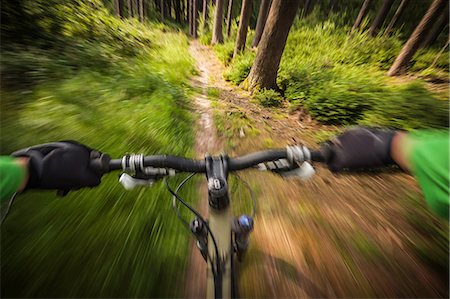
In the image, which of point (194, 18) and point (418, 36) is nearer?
point (418, 36)

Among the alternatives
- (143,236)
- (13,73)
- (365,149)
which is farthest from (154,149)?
(365,149)

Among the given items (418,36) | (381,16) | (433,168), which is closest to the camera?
(433,168)

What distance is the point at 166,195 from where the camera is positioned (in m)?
3.15

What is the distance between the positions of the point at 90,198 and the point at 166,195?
3.11 ft

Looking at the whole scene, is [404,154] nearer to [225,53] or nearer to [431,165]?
[431,165]

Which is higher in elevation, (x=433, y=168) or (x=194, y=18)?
(x=194, y=18)

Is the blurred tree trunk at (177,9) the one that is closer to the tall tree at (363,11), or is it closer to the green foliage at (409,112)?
the tall tree at (363,11)

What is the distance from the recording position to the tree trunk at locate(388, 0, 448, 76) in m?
9.16

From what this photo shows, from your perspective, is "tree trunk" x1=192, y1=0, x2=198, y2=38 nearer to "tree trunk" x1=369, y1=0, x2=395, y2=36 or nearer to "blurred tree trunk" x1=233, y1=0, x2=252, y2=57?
"blurred tree trunk" x1=233, y1=0, x2=252, y2=57

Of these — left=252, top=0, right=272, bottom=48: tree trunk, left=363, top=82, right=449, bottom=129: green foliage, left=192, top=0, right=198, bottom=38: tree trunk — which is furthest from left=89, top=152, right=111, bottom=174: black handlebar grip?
left=192, top=0, right=198, bottom=38: tree trunk

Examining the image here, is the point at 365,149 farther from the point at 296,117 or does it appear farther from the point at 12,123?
the point at 296,117

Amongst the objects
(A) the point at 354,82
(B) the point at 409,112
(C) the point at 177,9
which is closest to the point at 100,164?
(B) the point at 409,112

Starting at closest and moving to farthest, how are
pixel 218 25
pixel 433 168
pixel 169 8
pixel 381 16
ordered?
1. pixel 433 168
2. pixel 381 16
3. pixel 218 25
4. pixel 169 8

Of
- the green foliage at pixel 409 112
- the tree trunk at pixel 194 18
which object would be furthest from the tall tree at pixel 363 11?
the tree trunk at pixel 194 18
